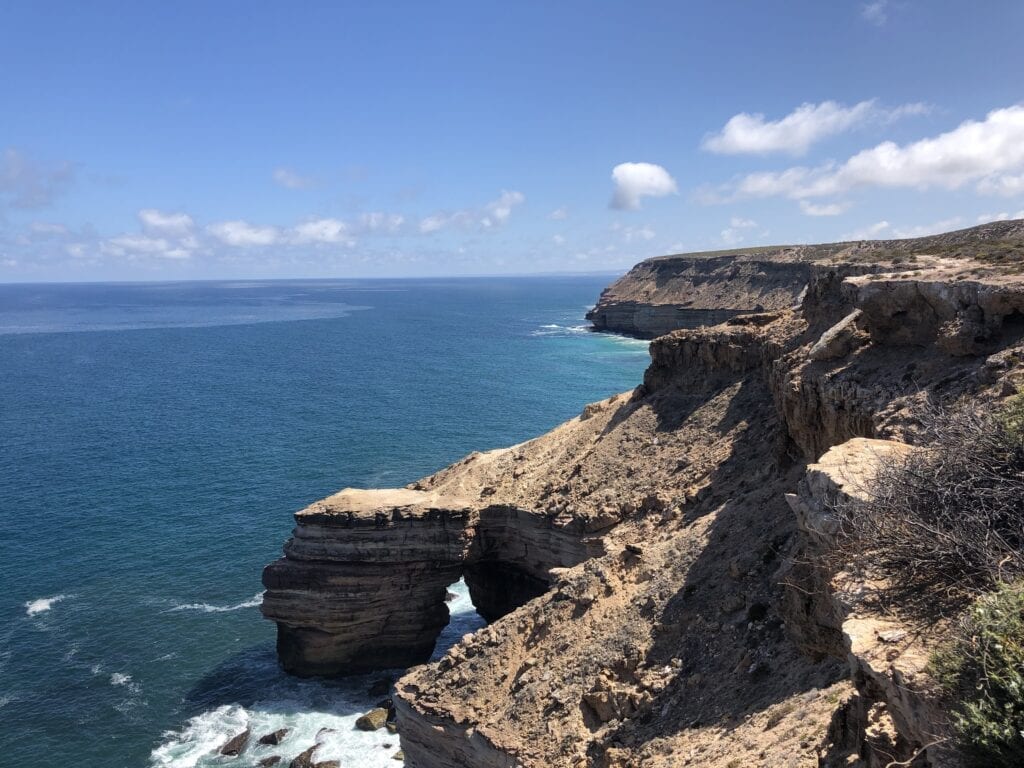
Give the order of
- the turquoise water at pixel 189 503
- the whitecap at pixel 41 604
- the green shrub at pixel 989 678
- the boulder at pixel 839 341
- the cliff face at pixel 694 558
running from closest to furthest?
the green shrub at pixel 989 678
the cliff face at pixel 694 558
the boulder at pixel 839 341
the turquoise water at pixel 189 503
the whitecap at pixel 41 604

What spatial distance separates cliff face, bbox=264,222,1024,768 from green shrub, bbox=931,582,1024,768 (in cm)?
52

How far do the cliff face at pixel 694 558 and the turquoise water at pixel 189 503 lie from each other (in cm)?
531

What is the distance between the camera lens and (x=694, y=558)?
27.5 metres

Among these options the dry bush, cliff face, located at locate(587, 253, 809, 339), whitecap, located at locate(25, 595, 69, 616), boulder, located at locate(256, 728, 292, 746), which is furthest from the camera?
cliff face, located at locate(587, 253, 809, 339)

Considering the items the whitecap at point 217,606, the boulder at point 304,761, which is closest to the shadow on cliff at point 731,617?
the boulder at point 304,761

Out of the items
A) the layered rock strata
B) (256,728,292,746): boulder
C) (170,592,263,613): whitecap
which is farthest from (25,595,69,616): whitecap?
(256,728,292,746): boulder

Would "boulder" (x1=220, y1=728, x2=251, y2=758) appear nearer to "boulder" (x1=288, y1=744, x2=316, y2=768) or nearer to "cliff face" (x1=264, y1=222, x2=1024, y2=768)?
"boulder" (x1=288, y1=744, x2=316, y2=768)

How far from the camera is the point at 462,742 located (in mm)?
27078

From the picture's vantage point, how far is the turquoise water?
120 ft

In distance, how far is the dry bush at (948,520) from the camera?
12094 mm


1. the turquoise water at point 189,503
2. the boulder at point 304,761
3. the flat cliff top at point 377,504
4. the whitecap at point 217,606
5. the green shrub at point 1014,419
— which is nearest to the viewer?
the green shrub at point 1014,419

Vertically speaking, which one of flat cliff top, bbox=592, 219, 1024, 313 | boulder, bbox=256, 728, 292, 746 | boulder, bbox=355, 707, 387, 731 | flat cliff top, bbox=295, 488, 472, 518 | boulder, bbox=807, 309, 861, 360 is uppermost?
flat cliff top, bbox=592, 219, 1024, 313

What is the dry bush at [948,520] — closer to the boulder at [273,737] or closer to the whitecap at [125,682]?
the boulder at [273,737]

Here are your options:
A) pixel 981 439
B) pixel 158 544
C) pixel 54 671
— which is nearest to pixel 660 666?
pixel 981 439
